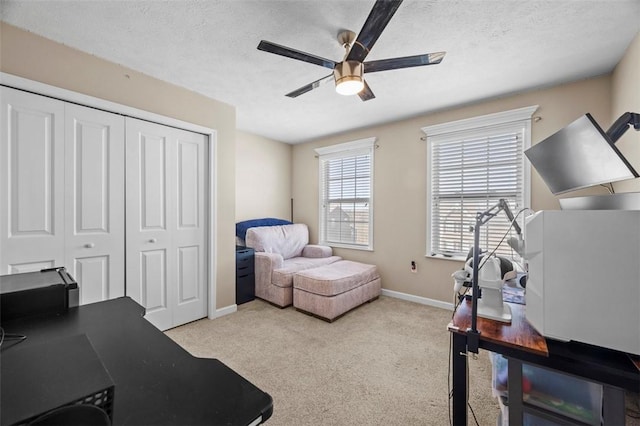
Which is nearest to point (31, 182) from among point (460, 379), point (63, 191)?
point (63, 191)

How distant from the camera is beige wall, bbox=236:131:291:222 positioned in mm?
4316

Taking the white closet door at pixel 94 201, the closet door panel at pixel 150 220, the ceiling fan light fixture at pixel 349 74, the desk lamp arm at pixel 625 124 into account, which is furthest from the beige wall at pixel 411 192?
the white closet door at pixel 94 201

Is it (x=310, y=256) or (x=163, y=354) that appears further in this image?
(x=310, y=256)

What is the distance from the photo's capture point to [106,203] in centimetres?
238

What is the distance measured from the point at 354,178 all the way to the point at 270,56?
2.40 meters

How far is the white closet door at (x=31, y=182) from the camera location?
1.92 meters

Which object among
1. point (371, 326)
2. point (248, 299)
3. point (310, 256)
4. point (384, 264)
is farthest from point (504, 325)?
point (310, 256)

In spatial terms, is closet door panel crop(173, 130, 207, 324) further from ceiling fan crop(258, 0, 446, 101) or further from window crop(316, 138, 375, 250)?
window crop(316, 138, 375, 250)

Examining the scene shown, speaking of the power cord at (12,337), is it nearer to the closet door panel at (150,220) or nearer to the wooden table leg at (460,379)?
the wooden table leg at (460,379)

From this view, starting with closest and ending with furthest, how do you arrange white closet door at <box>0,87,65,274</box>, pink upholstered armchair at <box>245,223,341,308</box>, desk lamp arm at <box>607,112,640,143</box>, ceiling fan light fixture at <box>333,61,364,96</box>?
1. desk lamp arm at <box>607,112,640,143</box>
2. ceiling fan light fixture at <box>333,61,364,96</box>
3. white closet door at <box>0,87,65,274</box>
4. pink upholstered armchair at <box>245,223,341,308</box>

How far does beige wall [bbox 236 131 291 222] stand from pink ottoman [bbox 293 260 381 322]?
162 cm

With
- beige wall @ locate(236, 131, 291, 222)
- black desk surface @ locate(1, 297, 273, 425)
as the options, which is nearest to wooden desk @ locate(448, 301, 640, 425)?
black desk surface @ locate(1, 297, 273, 425)

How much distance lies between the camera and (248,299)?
12.0 feet

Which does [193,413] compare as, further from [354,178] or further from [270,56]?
[354,178]
